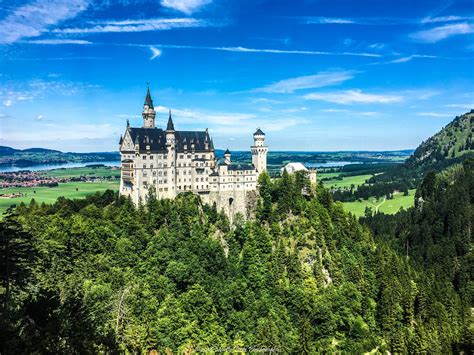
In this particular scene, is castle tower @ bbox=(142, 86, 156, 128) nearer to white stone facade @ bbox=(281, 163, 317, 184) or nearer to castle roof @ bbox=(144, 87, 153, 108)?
castle roof @ bbox=(144, 87, 153, 108)

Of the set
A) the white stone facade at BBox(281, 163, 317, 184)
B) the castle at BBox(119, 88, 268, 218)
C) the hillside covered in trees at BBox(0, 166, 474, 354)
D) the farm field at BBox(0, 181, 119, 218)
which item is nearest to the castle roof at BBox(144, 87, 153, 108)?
the castle at BBox(119, 88, 268, 218)

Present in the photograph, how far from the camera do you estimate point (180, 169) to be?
102 metres

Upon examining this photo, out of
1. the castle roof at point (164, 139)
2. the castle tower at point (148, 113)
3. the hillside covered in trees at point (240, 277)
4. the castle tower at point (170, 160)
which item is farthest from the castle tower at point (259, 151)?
the castle tower at point (148, 113)

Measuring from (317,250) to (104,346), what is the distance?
216 ft

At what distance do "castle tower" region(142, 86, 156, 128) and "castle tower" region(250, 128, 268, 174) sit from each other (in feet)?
90.0

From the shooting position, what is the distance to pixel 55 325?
33.6 metres

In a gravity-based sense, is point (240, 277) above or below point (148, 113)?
below

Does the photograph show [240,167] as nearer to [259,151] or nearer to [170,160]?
[259,151]

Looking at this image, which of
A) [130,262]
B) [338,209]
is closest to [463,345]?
[338,209]

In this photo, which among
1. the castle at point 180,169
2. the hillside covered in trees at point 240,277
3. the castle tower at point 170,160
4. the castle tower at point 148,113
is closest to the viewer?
the hillside covered in trees at point 240,277

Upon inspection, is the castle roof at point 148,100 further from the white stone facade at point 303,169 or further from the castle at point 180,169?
the white stone facade at point 303,169

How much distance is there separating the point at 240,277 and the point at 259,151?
117 feet

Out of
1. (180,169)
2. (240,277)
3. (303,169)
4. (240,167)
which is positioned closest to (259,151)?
(240,167)

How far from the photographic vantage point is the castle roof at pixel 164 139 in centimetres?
9806
